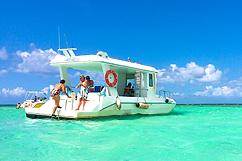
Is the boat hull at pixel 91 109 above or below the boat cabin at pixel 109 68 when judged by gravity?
below

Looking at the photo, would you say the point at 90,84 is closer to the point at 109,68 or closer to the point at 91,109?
the point at 109,68

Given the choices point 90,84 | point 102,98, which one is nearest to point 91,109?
point 102,98

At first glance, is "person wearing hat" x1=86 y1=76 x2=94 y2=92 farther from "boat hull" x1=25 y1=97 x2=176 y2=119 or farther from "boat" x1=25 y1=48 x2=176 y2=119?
"boat hull" x1=25 y1=97 x2=176 y2=119

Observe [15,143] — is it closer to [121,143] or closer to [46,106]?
[121,143]

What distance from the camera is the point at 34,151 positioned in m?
4.25

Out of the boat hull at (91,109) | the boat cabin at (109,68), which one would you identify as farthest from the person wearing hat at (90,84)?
the boat hull at (91,109)

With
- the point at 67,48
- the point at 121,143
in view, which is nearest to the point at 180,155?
the point at 121,143

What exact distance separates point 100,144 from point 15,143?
7.12ft

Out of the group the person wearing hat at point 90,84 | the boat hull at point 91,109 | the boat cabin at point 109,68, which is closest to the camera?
the boat hull at point 91,109

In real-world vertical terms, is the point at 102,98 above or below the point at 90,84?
below

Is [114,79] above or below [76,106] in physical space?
above

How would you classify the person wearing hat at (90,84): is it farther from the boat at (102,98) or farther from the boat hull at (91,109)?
the boat hull at (91,109)

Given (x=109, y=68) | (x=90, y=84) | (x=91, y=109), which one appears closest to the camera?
(x=91, y=109)

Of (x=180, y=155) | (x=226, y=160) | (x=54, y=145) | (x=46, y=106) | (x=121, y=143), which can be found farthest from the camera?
(x=46, y=106)
